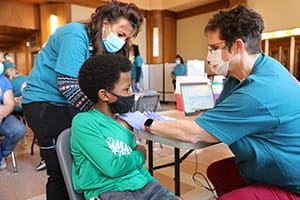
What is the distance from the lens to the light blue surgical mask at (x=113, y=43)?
1.30 metres

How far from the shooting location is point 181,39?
9.66 meters

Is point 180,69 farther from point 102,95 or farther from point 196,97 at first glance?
point 102,95

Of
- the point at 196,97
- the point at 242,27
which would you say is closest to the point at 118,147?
the point at 242,27

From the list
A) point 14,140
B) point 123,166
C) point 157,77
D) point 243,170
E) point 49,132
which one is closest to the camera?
point 123,166

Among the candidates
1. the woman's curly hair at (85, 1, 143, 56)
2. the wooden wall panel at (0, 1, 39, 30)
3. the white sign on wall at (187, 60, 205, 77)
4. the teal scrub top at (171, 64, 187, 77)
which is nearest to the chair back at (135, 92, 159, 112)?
the white sign on wall at (187, 60, 205, 77)

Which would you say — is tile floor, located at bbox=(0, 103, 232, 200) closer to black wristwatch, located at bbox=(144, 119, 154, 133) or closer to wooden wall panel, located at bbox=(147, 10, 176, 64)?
black wristwatch, located at bbox=(144, 119, 154, 133)

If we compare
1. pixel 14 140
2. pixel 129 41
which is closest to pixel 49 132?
pixel 129 41

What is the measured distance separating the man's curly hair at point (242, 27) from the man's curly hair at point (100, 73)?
0.50 metres

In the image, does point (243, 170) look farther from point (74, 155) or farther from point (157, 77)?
point (157, 77)

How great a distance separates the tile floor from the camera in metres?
1.99

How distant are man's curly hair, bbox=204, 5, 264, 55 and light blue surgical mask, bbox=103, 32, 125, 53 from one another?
53cm

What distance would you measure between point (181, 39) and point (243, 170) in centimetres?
909

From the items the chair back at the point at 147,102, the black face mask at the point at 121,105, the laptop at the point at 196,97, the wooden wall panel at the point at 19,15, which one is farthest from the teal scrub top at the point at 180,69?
the black face mask at the point at 121,105

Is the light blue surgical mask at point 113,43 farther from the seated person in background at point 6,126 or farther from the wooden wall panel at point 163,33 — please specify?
the wooden wall panel at point 163,33
